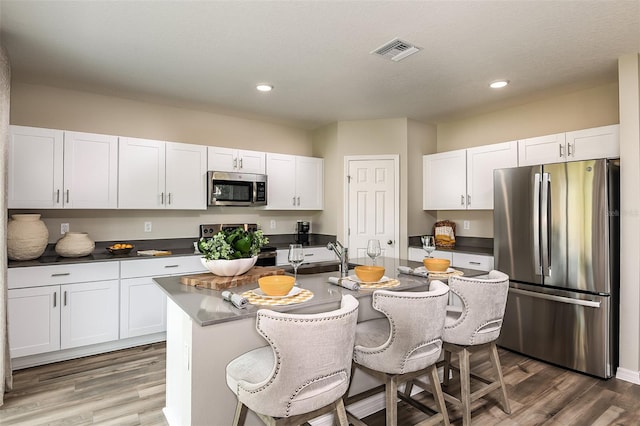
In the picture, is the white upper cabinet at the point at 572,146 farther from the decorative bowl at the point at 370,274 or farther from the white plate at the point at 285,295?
the white plate at the point at 285,295

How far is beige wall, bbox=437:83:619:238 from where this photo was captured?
136 inches

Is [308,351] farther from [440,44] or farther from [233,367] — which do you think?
[440,44]

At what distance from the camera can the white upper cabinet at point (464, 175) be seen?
3.90 meters

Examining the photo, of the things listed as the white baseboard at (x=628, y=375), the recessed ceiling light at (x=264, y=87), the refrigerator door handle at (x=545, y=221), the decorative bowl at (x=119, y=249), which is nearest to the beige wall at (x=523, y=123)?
the refrigerator door handle at (x=545, y=221)

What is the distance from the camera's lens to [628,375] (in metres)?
2.79

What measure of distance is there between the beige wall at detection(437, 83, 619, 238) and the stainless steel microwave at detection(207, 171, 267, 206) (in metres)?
2.55

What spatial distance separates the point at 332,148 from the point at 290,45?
7.74ft

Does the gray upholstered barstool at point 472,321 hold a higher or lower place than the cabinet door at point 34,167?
lower

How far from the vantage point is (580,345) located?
293 centimetres

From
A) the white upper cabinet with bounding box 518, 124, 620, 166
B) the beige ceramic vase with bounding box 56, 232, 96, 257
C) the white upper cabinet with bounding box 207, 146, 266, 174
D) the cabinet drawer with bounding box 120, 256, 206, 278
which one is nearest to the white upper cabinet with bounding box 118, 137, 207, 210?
the white upper cabinet with bounding box 207, 146, 266, 174

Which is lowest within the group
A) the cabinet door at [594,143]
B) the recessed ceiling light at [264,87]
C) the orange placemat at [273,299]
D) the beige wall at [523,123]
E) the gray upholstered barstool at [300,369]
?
the gray upholstered barstool at [300,369]

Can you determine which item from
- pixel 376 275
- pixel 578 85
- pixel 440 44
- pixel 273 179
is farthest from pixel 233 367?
pixel 578 85

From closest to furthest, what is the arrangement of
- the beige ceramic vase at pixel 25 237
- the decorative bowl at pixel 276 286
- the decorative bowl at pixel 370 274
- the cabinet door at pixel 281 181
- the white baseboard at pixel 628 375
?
1. the decorative bowl at pixel 276 286
2. the decorative bowl at pixel 370 274
3. the white baseboard at pixel 628 375
4. the beige ceramic vase at pixel 25 237
5. the cabinet door at pixel 281 181

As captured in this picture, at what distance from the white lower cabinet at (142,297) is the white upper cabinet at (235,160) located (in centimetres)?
122
